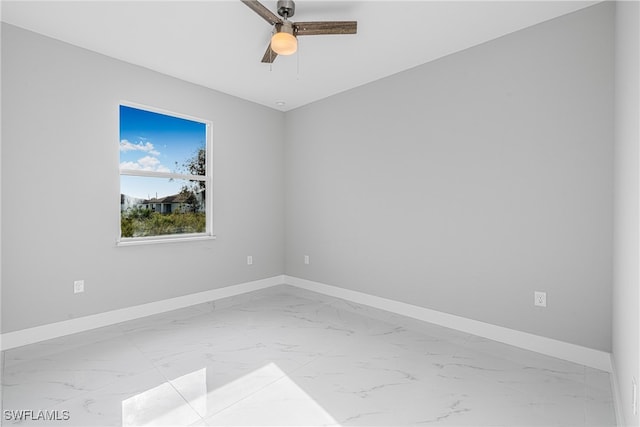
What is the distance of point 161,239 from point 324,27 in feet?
8.65

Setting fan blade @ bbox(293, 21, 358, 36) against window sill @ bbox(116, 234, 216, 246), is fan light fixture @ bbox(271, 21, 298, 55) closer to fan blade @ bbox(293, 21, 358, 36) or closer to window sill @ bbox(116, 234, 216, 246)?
fan blade @ bbox(293, 21, 358, 36)

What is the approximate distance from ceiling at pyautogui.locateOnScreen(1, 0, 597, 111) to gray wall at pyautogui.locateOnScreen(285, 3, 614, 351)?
243mm

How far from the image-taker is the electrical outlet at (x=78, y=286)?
2.82 meters

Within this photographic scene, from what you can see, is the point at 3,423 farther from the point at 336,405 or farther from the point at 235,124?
the point at 235,124

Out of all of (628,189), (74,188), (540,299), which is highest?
(74,188)

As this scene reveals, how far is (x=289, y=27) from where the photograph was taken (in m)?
2.10

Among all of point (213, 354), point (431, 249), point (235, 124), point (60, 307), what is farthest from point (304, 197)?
point (60, 307)

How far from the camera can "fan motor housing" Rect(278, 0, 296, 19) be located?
214cm

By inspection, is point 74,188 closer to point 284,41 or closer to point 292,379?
point 284,41

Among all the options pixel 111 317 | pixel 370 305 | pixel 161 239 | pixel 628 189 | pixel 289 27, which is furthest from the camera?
pixel 370 305

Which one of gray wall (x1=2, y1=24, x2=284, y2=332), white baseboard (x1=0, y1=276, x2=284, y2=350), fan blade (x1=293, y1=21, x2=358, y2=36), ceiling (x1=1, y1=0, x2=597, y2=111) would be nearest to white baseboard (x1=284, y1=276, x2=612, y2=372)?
white baseboard (x1=0, y1=276, x2=284, y2=350)

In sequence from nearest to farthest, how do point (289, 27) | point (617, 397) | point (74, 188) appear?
1. point (617, 397)
2. point (289, 27)
3. point (74, 188)

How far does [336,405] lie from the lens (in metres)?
1.90

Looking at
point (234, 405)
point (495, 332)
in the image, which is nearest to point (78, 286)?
point (234, 405)
